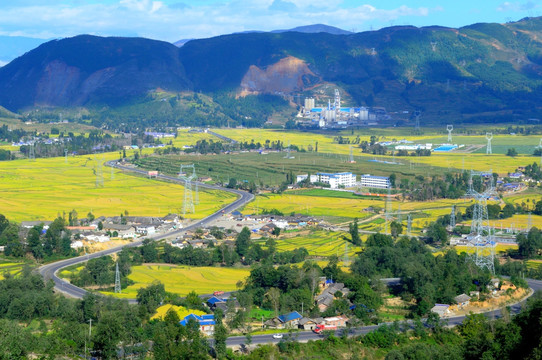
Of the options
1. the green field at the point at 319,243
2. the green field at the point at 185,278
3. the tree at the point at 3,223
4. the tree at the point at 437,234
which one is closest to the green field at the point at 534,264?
the tree at the point at 437,234

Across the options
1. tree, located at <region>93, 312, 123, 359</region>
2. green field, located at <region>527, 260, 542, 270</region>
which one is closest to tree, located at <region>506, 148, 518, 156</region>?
green field, located at <region>527, 260, 542, 270</region>

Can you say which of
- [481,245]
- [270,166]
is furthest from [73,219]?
[270,166]

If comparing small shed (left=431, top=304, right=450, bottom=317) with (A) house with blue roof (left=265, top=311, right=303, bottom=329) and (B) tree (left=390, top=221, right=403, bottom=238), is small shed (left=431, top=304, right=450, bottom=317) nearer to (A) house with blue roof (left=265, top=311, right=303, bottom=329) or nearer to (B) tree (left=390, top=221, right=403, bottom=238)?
(A) house with blue roof (left=265, top=311, right=303, bottom=329)

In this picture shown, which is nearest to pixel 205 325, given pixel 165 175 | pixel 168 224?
pixel 168 224

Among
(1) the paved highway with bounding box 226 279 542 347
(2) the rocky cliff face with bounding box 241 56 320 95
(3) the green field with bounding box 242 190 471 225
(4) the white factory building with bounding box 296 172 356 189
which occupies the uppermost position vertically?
(2) the rocky cliff face with bounding box 241 56 320 95

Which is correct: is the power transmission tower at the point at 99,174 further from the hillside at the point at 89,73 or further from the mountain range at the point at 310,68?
the hillside at the point at 89,73

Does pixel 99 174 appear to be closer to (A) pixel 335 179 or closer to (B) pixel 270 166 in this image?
(B) pixel 270 166
